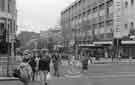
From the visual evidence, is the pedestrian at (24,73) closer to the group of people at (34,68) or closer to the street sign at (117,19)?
the group of people at (34,68)

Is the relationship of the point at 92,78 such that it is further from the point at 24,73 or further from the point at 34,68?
the point at 24,73

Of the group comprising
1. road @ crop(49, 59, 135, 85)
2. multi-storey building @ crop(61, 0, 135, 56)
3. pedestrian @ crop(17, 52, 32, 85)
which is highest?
multi-storey building @ crop(61, 0, 135, 56)

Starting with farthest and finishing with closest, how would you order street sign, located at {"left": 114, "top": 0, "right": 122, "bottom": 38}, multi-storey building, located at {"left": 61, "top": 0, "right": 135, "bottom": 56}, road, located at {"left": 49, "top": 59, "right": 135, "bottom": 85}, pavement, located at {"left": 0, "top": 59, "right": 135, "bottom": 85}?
1. street sign, located at {"left": 114, "top": 0, "right": 122, "bottom": 38}
2. multi-storey building, located at {"left": 61, "top": 0, "right": 135, "bottom": 56}
3. road, located at {"left": 49, "top": 59, "right": 135, "bottom": 85}
4. pavement, located at {"left": 0, "top": 59, "right": 135, "bottom": 85}

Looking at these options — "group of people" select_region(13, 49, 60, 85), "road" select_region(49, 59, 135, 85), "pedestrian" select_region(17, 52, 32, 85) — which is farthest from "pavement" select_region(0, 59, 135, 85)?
"pedestrian" select_region(17, 52, 32, 85)

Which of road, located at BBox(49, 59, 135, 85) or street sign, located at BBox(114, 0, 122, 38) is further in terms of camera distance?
street sign, located at BBox(114, 0, 122, 38)

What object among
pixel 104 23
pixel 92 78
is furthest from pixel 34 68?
pixel 104 23

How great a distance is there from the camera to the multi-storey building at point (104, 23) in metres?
52.9

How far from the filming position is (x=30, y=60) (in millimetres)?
13242

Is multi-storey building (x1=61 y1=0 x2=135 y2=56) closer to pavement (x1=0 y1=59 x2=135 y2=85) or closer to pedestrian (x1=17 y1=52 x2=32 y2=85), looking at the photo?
pavement (x1=0 y1=59 x2=135 y2=85)

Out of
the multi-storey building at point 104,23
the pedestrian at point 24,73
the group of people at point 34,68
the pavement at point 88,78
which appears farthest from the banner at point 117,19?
the pedestrian at point 24,73

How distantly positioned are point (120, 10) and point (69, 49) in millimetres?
26709

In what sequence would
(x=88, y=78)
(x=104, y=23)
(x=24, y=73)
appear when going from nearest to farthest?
(x=24, y=73) → (x=88, y=78) → (x=104, y=23)

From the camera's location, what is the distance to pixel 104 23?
58.6 m

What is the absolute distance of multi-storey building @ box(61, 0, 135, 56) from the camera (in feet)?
174
